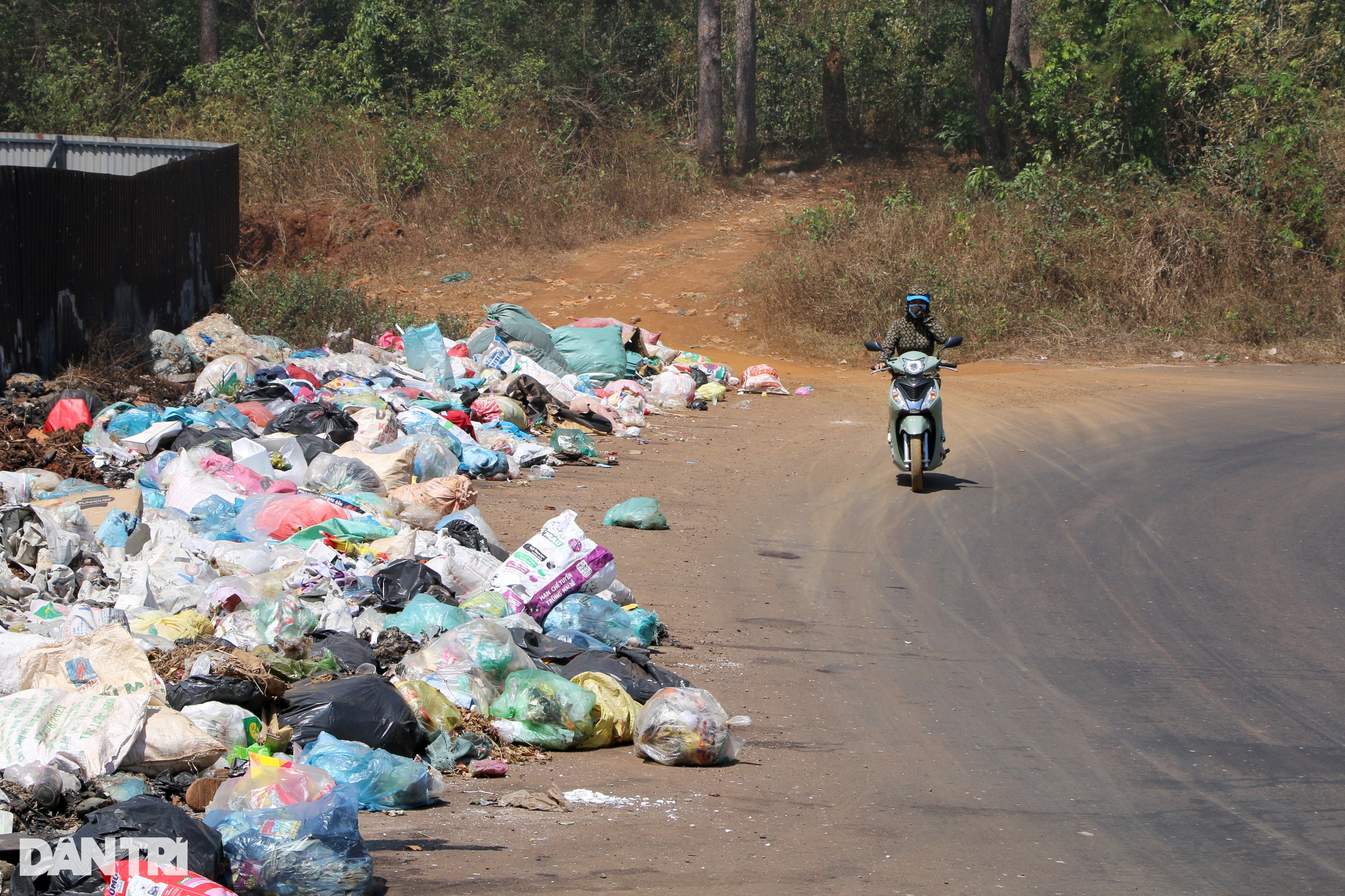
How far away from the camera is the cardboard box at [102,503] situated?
6.51 m

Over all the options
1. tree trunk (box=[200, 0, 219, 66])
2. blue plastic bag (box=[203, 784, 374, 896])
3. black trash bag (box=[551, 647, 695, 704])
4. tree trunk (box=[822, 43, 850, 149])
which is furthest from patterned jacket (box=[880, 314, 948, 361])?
tree trunk (box=[200, 0, 219, 66])

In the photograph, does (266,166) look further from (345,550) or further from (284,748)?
(284,748)

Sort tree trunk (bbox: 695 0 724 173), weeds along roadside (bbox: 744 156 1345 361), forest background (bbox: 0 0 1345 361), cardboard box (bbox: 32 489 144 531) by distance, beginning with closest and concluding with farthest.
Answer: cardboard box (bbox: 32 489 144 531) < weeds along roadside (bbox: 744 156 1345 361) < forest background (bbox: 0 0 1345 361) < tree trunk (bbox: 695 0 724 173)

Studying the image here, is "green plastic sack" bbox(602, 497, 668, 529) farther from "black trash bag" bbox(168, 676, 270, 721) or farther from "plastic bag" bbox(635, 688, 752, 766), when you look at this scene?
"black trash bag" bbox(168, 676, 270, 721)

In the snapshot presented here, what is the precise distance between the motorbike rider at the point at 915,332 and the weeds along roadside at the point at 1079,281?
707 centimetres

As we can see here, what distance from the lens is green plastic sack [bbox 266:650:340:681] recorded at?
15.1 feet

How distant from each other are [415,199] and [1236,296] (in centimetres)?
1524

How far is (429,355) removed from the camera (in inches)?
467

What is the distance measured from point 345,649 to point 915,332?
6697 millimetres

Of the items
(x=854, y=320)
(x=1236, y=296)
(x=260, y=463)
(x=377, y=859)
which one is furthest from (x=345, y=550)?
(x=1236, y=296)

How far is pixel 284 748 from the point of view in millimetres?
4129

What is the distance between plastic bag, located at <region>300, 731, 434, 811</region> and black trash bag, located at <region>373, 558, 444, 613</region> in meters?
1.70

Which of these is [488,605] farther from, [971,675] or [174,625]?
[971,675]

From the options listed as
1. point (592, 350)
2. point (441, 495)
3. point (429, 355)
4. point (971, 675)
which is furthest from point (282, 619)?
point (592, 350)
